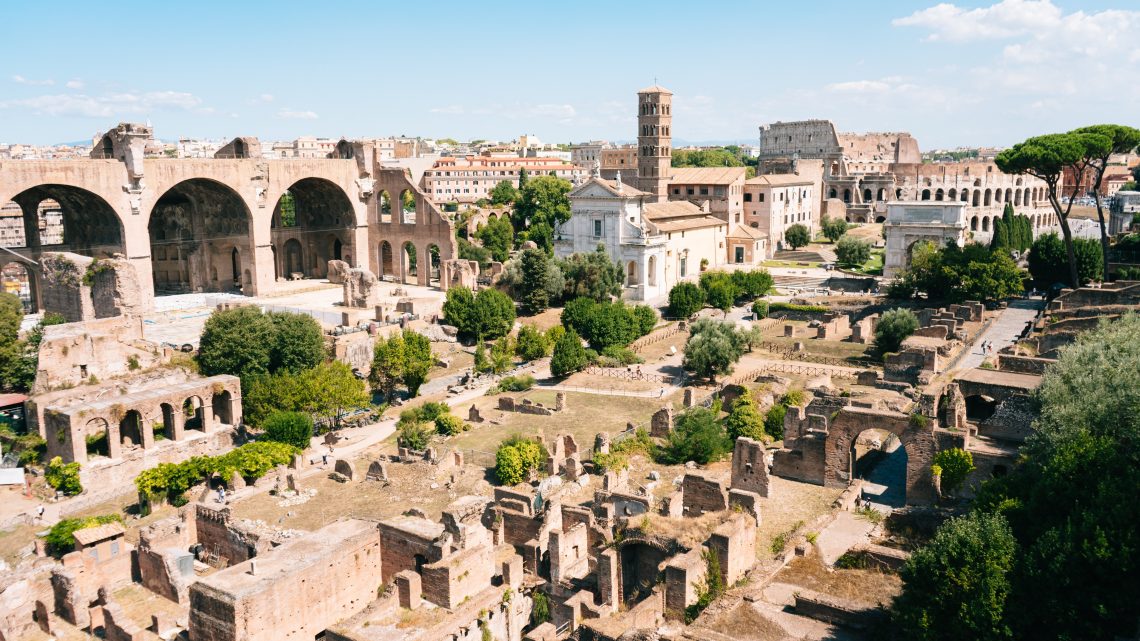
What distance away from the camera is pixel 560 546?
19719 mm

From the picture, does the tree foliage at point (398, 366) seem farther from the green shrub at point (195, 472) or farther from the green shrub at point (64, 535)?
the green shrub at point (64, 535)

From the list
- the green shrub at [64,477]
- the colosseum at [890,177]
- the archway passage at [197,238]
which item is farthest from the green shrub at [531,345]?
the colosseum at [890,177]

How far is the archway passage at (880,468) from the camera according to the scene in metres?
23.3

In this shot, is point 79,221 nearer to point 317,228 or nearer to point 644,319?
point 317,228

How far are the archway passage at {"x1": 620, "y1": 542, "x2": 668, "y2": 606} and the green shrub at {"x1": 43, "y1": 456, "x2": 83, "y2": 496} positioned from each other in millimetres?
19072

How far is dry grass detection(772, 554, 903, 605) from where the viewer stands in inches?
654

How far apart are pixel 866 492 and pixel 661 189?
48.0m

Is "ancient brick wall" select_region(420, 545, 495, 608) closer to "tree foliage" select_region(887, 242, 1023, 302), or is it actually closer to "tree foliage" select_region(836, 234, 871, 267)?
"tree foliage" select_region(887, 242, 1023, 302)

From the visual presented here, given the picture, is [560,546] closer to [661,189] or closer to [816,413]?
[816,413]

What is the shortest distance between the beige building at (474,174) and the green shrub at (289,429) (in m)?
77.6

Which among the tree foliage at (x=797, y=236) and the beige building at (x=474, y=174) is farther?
the beige building at (x=474, y=174)

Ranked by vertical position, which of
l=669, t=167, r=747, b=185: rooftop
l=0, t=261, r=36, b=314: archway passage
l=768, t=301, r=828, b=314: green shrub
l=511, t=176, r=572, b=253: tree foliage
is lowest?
l=768, t=301, r=828, b=314: green shrub

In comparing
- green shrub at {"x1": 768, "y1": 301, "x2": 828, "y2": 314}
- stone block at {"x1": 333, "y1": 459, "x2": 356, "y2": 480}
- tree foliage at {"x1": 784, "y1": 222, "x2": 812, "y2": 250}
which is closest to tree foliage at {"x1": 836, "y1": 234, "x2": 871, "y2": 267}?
tree foliage at {"x1": 784, "y1": 222, "x2": 812, "y2": 250}

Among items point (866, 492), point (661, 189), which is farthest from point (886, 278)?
point (866, 492)
